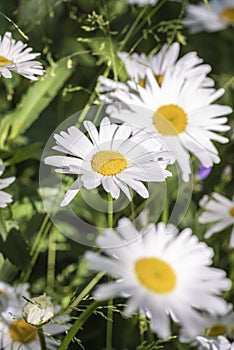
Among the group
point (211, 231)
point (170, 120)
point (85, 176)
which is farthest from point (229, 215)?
point (85, 176)

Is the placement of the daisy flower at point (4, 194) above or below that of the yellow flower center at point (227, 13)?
below

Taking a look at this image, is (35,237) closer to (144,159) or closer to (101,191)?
(101,191)

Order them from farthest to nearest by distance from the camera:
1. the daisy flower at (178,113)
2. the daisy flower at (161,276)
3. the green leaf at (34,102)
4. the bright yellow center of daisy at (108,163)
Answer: the green leaf at (34,102) → the daisy flower at (178,113) → the bright yellow center of daisy at (108,163) → the daisy flower at (161,276)

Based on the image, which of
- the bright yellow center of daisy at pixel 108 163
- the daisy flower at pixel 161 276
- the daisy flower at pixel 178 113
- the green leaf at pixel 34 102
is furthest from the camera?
the green leaf at pixel 34 102

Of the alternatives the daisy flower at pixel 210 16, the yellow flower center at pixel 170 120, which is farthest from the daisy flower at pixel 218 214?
the daisy flower at pixel 210 16

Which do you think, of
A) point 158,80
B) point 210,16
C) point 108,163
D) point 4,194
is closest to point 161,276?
point 108,163

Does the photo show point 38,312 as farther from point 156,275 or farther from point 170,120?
point 170,120

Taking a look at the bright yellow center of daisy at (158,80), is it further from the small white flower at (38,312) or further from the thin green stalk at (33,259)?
the small white flower at (38,312)
